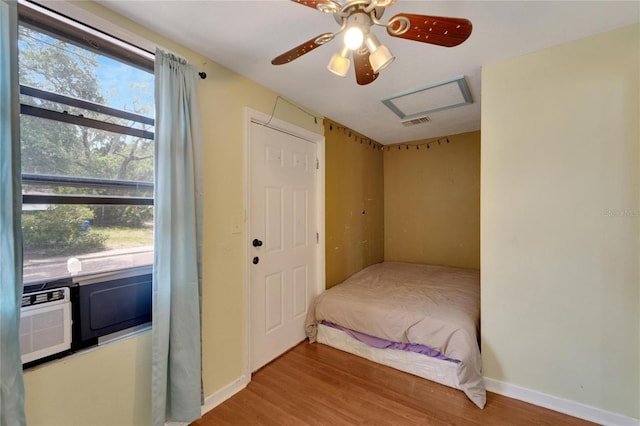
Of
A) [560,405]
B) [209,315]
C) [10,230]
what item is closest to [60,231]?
[10,230]

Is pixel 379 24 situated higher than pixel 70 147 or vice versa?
pixel 379 24

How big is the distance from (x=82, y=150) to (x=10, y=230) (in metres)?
0.48

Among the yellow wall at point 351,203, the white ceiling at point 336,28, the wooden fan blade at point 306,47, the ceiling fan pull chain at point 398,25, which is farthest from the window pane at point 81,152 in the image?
the yellow wall at point 351,203

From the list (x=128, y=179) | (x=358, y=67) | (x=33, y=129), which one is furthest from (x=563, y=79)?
(x=33, y=129)

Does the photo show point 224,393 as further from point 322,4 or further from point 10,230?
point 322,4

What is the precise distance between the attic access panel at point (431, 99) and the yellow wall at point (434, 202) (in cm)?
128

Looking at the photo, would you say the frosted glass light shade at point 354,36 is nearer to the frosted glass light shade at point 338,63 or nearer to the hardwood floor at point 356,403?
the frosted glass light shade at point 338,63

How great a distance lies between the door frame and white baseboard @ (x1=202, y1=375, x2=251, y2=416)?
1.5 inches

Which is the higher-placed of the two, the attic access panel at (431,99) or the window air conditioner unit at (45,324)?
the attic access panel at (431,99)

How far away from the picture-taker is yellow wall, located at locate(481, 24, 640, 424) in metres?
1.61

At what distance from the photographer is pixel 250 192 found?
222 cm

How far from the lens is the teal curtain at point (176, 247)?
58.8 inches

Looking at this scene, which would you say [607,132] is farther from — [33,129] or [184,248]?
[33,129]

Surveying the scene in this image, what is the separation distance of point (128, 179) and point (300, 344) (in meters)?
2.11
